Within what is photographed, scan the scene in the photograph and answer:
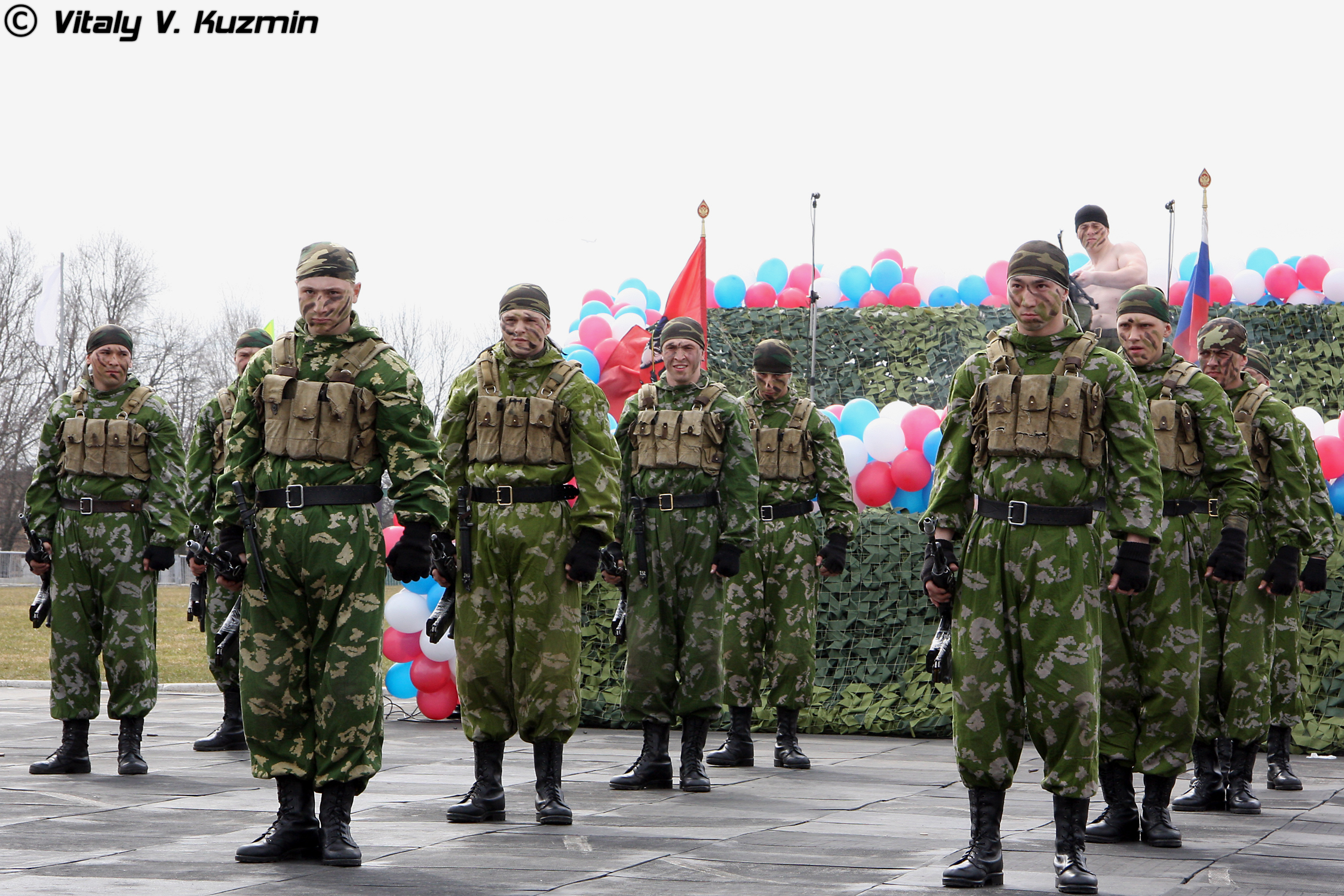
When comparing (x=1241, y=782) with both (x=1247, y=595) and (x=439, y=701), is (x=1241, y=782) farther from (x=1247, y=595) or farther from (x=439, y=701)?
(x=439, y=701)

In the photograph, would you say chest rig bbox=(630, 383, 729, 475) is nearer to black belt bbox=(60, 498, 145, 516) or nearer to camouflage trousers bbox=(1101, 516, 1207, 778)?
camouflage trousers bbox=(1101, 516, 1207, 778)

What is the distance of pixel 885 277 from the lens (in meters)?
14.7

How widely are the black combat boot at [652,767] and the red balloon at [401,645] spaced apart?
3.29 metres

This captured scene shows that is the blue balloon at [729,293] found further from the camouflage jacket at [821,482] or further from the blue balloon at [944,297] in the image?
the camouflage jacket at [821,482]

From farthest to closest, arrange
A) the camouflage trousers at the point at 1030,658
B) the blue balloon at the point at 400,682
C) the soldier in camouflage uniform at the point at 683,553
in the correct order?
1. the blue balloon at the point at 400,682
2. the soldier in camouflage uniform at the point at 683,553
3. the camouflage trousers at the point at 1030,658

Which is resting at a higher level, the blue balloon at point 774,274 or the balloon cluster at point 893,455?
the blue balloon at point 774,274

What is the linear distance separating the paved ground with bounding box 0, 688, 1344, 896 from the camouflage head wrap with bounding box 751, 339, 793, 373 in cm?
252

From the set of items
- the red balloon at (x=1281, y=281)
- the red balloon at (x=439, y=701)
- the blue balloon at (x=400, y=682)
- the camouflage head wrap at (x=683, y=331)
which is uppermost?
the red balloon at (x=1281, y=281)

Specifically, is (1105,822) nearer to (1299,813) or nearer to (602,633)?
(1299,813)

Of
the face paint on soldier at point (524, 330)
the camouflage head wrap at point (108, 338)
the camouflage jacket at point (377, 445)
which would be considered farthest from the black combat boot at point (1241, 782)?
the camouflage head wrap at point (108, 338)

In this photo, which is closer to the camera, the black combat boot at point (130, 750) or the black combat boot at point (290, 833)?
the black combat boot at point (290, 833)

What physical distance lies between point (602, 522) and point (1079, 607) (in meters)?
2.21

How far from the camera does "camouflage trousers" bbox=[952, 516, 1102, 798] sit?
5281 millimetres

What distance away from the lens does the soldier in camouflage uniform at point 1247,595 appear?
7.57m
